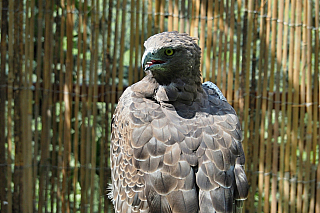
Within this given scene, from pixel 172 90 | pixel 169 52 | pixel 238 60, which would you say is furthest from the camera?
pixel 238 60

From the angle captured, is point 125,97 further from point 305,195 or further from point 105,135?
point 305,195

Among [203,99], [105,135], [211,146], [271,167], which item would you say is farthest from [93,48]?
[271,167]

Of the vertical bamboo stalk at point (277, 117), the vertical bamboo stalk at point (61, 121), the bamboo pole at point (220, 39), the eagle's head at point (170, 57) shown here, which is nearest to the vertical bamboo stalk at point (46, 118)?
the vertical bamboo stalk at point (61, 121)

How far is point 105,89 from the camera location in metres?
3.73

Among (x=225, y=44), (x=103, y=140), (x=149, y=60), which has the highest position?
(x=225, y=44)

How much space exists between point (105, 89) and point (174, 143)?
1565 millimetres

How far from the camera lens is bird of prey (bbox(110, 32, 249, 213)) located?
2270 millimetres

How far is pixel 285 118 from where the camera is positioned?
4238mm

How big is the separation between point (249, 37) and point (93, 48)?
65.0 inches

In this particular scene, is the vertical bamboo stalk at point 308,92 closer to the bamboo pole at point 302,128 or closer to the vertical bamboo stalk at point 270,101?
the bamboo pole at point 302,128

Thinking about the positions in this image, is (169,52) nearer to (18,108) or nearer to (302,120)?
(18,108)

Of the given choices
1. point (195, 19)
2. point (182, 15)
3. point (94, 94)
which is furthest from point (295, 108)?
point (94, 94)

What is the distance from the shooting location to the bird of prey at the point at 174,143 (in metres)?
2.27

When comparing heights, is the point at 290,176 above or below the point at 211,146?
below
